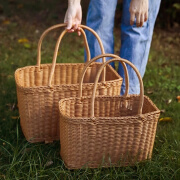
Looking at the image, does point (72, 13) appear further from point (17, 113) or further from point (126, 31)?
point (17, 113)

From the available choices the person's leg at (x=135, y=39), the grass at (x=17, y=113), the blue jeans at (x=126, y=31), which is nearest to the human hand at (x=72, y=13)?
the blue jeans at (x=126, y=31)

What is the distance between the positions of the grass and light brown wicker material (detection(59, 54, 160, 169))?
0.06 m

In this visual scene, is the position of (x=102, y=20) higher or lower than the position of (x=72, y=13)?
lower

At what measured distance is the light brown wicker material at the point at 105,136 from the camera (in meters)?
1.85

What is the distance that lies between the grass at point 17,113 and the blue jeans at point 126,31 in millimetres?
436

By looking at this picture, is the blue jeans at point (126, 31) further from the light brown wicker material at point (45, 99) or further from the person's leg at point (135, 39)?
the light brown wicker material at point (45, 99)

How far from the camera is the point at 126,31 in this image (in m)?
2.46

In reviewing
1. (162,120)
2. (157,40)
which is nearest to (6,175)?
(162,120)

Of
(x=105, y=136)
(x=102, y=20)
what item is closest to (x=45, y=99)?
(x=105, y=136)

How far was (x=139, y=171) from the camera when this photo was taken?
190cm

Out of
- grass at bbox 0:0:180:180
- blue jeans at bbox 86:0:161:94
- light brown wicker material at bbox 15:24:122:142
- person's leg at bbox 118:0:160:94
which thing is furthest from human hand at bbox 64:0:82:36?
grass at bbox 0:0:180:180

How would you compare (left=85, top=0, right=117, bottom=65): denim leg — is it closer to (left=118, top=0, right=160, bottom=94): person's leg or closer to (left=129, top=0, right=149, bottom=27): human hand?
(left=118, top=0, right=160, bottom=94): person's leg

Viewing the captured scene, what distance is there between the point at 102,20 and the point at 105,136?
0.86m

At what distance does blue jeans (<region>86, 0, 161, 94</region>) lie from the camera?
236cm
